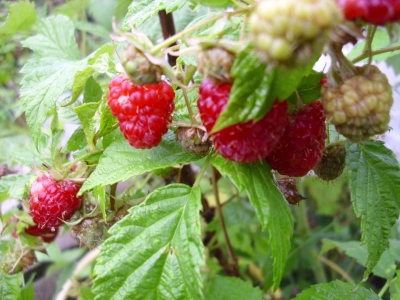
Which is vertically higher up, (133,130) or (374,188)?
(133,130)

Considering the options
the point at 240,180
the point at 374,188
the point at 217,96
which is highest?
the point at 217,96

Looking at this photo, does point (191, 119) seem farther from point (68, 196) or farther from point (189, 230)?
point (68, 196)

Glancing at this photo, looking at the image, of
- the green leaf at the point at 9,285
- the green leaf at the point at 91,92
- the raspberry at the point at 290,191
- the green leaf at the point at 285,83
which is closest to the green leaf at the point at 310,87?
the green leaf at the point at 285,83

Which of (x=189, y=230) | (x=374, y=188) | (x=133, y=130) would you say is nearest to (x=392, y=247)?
(x=374, y=188)

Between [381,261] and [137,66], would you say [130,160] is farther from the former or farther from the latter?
[381,261]

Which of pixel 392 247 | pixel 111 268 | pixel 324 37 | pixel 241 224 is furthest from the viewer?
pixel 241 224

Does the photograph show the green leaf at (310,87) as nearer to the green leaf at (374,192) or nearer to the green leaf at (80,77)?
the green leaf at (374,192)
